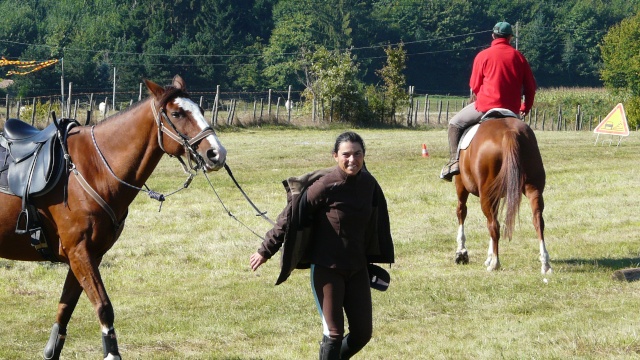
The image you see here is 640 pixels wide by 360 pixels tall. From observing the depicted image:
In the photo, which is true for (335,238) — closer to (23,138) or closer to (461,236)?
(23,138)

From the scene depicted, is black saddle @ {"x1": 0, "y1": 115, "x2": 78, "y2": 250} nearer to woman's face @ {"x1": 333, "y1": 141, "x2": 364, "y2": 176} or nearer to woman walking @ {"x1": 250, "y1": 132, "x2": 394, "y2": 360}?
woman walking @ {"x1": 250, "y1": 132, "x2": 394, "y2": 360}

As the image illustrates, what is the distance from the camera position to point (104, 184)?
8.37m

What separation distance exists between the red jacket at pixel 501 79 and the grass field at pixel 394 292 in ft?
5.43

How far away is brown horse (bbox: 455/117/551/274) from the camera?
1222cm

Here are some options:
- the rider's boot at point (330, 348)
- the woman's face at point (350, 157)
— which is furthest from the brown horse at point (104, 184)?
the rider's boot at point (330, 348)

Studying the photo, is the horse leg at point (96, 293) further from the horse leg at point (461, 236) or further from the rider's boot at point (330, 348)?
the horse leg at point (461, 236)

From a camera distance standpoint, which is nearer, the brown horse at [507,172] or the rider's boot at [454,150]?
the brown horse at [507,172]

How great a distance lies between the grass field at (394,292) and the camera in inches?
360

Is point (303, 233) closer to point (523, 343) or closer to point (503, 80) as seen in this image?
point (523, 343)

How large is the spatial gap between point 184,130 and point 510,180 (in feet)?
17.0

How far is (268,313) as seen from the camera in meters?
10.6

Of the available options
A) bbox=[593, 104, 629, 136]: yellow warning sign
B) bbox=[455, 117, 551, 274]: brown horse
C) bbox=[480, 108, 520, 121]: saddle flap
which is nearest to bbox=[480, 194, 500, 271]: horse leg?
bbox=[455, 117, 551, 274]: brown horse

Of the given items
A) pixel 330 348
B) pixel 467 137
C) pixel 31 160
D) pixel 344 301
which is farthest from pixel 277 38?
pixel 330 348

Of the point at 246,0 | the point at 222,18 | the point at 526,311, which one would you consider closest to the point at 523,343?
the point at 526,311
